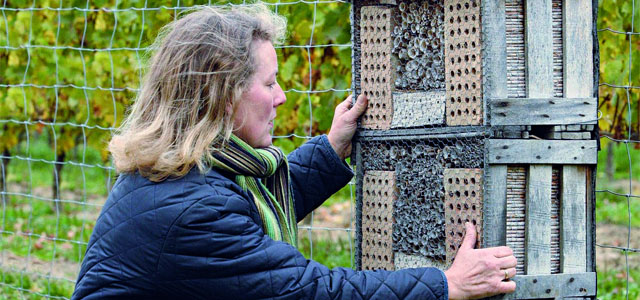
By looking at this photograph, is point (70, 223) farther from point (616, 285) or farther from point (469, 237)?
point (469, 237)

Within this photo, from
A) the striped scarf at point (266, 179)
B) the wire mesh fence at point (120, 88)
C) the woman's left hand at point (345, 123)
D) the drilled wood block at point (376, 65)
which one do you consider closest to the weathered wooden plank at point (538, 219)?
the drilled wood block at point (376, 65)

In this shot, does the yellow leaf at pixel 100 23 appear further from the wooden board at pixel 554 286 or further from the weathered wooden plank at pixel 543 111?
the wooden board at pixel 554 286

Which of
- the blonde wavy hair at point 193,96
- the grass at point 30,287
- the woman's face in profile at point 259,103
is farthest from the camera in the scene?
the grass at point 30,287

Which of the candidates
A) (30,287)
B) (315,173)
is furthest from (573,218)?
(30,287)

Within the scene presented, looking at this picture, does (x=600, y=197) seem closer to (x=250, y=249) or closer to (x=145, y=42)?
(x=145, y=42)

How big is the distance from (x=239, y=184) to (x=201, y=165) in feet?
0.51

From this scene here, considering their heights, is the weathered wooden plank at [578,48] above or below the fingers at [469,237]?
above

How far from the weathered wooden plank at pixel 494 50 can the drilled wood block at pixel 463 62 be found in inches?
1.0

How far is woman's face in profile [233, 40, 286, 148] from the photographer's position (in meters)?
2.51

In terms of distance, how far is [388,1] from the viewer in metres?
2.79

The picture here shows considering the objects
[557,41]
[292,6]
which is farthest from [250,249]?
[292,6]

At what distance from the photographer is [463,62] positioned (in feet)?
8.42

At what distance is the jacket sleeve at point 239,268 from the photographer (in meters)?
2.29

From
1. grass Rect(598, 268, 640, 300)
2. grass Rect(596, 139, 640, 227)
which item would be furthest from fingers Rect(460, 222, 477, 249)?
grass Rect(596, 139, 640, 227)
